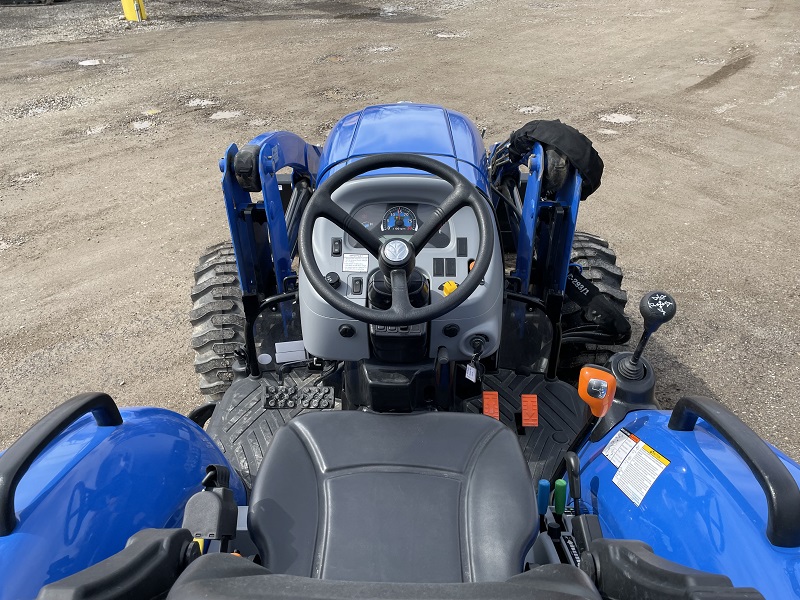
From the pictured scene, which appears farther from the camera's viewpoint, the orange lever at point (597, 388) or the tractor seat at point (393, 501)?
the orange lever at point (597, 388)

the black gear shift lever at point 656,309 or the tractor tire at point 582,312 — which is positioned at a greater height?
the black gear shift lever at point 656,309

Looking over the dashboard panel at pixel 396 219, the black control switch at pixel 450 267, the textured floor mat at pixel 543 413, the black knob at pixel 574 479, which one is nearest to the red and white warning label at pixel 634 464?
the black knob at pixel 574 479

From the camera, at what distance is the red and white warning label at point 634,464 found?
6.07ft

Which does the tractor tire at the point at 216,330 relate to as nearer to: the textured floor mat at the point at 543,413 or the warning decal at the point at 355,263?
the warning decal at the point at 355,263

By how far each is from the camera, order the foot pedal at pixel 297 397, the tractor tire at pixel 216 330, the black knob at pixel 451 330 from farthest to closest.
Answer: the tractor tire at pixel 216 330 < the foot pedal at pixel 297 397 < the black knob at pixel 451 330

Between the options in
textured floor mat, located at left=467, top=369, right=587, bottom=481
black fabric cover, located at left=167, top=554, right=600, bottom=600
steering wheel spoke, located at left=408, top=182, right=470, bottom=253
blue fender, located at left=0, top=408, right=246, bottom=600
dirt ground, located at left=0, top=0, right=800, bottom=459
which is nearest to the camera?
black fabric cover, located at left=167, top=554, right=600, bottom=600

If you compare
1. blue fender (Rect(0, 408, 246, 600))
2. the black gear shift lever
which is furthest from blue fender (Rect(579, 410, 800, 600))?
blue fender (Rect(0, 408, 246, 600))

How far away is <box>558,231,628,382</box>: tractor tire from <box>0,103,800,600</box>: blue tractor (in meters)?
0.02

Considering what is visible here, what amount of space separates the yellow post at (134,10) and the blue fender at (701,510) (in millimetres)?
12064

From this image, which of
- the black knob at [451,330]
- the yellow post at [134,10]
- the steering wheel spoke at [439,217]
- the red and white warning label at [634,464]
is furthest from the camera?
the yellow post at [134,10]

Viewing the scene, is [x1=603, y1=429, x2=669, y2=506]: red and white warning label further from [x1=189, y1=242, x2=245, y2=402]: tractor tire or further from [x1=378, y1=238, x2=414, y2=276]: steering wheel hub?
[x1=189, y1=242, x2=245, y2=402]: tractor tire

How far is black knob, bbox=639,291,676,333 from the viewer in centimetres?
211

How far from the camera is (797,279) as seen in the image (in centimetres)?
445

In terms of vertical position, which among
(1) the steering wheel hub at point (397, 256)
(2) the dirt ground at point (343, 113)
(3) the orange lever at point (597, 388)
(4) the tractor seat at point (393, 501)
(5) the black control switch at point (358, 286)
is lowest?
(2) the dirt ground at point (343, 113)
